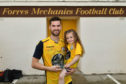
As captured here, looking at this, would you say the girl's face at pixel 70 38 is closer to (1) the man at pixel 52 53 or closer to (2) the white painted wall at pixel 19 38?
(1) the man at pixel 52 53

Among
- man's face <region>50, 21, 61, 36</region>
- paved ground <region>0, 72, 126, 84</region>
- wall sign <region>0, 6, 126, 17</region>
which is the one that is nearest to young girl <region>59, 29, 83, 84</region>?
man's face <region>50, 21, 61, 36</region>

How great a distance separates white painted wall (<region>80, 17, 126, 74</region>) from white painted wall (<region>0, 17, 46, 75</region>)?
214 centimetres

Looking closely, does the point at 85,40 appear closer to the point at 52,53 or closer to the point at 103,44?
the point at 103,44

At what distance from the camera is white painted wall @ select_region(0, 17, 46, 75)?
310 inches

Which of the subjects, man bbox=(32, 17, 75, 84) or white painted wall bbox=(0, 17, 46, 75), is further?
white painted wall bbox=(0, 17, 46, 75)

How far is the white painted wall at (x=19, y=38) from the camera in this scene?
7863 millimetres

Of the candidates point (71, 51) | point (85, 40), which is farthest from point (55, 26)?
point (85, 40)

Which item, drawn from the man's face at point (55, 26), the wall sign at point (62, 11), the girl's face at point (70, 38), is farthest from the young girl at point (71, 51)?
the wall sign at point (62, 11)

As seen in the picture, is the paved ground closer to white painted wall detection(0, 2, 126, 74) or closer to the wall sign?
white painted wall detection(0, 2, 126, 74)

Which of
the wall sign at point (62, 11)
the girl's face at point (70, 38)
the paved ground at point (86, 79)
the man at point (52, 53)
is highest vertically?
the wall sign at point (62, 11)

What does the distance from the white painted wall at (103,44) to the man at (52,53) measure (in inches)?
223

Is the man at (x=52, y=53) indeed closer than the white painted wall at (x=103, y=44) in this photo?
Yes

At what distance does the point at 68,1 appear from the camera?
7.95m

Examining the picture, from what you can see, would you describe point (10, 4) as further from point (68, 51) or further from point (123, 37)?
point (68, 51)
